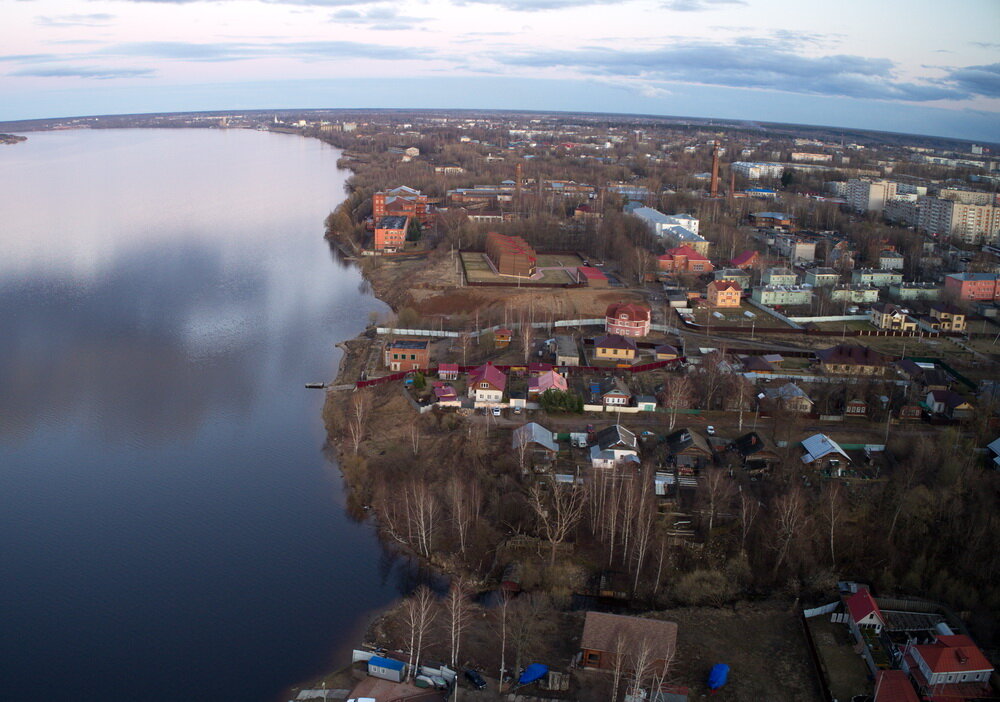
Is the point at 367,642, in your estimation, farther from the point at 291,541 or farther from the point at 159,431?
the point at 159,431

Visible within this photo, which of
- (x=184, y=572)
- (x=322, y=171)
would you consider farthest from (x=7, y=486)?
(x=322, y=171)

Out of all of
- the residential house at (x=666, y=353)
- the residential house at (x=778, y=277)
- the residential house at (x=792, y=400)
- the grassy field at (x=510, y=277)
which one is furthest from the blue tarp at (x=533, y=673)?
the residential house at (x=778, y=277)

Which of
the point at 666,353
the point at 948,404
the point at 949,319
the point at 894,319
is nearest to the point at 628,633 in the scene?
the point at 948,404

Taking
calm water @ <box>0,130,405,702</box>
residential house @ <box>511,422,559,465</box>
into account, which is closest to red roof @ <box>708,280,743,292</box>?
calm water @ <box>0,130,405,702</box>

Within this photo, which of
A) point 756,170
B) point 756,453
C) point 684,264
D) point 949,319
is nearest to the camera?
point 756,453

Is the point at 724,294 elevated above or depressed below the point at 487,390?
above

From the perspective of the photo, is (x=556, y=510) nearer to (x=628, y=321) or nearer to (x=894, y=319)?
(x=628, y=321)

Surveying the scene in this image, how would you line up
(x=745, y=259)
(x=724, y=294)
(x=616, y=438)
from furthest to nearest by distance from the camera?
(x=745, y=259) < (x=724, y=294) < (x=616, y=438)
